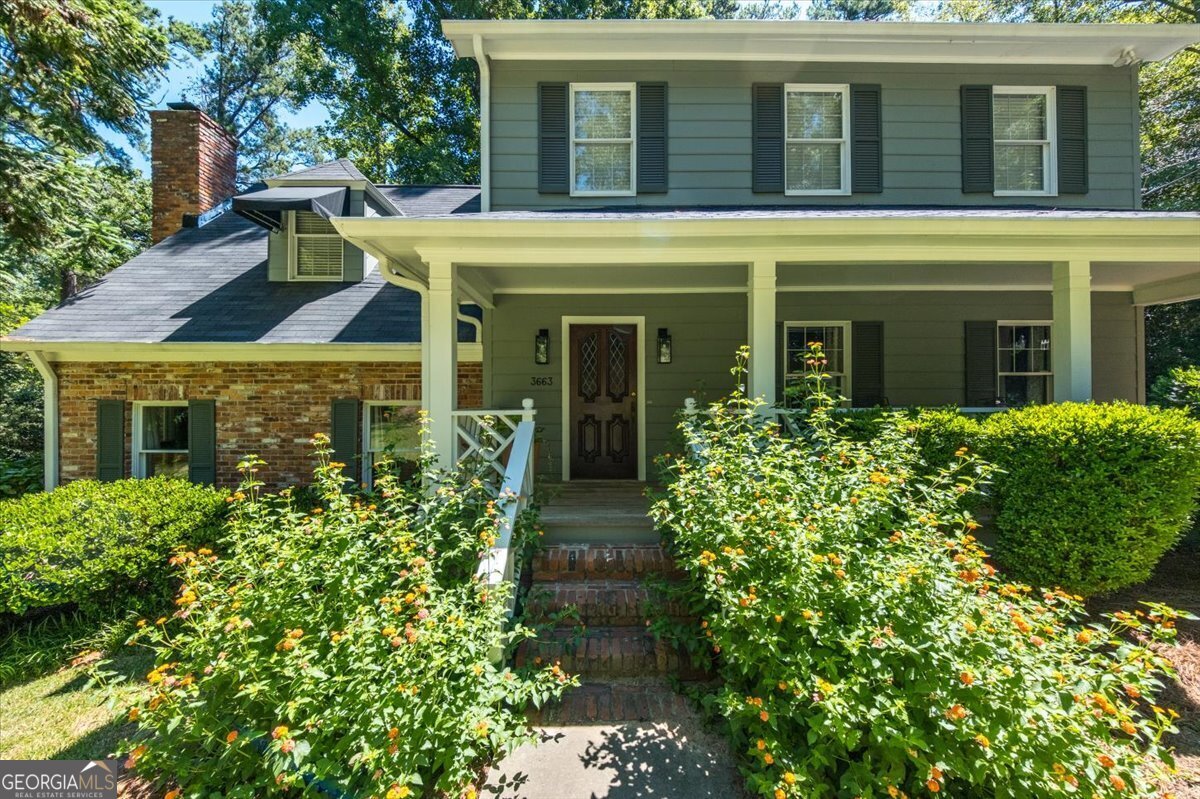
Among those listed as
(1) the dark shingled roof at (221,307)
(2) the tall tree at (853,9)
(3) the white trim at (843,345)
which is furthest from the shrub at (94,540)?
(2) the tall tree at (853,9)

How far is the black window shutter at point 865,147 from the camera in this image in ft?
21.4

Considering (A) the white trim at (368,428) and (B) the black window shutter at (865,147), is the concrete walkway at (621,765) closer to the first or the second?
(A) the white trim at (368,428)

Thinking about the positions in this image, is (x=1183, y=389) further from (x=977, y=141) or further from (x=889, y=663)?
(x=889, y=663)

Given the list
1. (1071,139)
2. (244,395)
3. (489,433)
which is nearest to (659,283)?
(489,433)

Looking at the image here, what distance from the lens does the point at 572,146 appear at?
21.4 ft

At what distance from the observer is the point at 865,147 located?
21.4 ft

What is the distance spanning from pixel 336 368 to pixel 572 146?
392 centimetres

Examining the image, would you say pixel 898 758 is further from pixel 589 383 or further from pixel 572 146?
pixel 572 146

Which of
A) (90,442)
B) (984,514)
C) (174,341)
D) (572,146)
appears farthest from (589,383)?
(90,442)

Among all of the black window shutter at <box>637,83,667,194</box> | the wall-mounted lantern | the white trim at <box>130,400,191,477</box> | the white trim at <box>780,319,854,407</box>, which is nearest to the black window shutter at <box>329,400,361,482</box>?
the white trim at <box>130,400,191,477</box>

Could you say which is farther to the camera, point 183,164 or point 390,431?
point 183,164

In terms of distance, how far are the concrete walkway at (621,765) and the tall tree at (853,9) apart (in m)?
22.0

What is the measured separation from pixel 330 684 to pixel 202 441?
5648 mm

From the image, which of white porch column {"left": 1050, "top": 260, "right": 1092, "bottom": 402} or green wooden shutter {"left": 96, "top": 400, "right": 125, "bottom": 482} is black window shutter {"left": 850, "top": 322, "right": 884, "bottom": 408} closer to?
white porch column {"left": 1050, "top": 260, "right": 1092, "bottom": 402}
